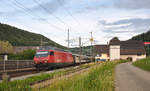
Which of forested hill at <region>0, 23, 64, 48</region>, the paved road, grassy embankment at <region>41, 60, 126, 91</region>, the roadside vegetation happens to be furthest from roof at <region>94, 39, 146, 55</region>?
grassy embankment at <region>41, 60, 126, 91</region>

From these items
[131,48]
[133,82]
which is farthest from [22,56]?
[131,48]

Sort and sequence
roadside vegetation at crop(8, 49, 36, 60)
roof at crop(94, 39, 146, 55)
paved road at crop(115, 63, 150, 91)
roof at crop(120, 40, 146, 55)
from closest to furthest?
paved road at crop(115, 63, 150, 91)
roadside vegetation at crop(8, 49, 36, 60)
roof at crop(120, 40, 146, 55)
roof at crop(94, 39, 146, 55)

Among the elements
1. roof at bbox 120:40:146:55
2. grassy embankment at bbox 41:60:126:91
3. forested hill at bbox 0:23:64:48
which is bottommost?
grassy embankment at bbox 41:60:126:91

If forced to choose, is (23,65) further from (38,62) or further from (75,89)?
(75,89)

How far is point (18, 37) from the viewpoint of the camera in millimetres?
145375

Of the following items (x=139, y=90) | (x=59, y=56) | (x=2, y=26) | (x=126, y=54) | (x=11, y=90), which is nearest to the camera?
(x=11, y=90)

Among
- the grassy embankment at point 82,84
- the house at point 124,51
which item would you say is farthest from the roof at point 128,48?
the grassy embankment at point 82,84

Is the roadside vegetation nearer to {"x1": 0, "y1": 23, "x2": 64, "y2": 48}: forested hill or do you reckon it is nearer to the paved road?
the paved road

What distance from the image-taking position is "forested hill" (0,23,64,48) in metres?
127

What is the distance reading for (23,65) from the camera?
31406 millimetres

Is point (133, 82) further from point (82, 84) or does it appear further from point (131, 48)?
point (131, 48)

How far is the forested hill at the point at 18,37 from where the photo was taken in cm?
12692

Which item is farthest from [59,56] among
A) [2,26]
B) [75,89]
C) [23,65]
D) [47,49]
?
[2,26]

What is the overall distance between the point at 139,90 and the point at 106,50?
83379 mm
